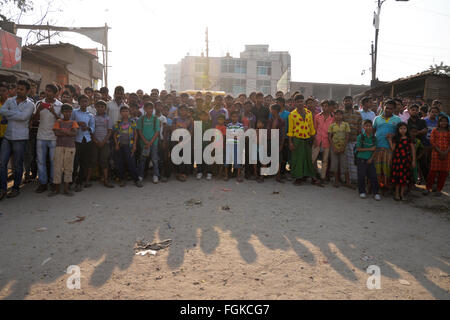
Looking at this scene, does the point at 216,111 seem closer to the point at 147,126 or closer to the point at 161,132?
the point at 161,132

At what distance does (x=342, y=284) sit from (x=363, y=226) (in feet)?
6.24

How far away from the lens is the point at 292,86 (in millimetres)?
28938

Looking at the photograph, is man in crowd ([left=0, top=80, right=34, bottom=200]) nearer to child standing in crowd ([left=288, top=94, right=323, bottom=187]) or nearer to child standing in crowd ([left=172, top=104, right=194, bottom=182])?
child standing in crowd ([left=172, top=104, right=194, bottom=182])

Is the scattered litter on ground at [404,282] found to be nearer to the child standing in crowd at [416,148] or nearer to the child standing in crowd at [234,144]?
the child standing in crowd at [416,148]

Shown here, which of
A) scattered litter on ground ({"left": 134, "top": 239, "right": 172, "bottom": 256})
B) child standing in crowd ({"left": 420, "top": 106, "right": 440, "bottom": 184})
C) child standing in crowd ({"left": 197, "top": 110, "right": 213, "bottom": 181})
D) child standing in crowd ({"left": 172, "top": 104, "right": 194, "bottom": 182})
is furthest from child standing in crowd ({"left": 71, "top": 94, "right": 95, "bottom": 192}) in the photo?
child standing in crowd ({"left": 420, "top": 106, "right": 440, "bottom": 184})

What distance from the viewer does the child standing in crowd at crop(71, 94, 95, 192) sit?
20.0 ft

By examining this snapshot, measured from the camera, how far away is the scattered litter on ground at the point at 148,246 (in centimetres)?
366

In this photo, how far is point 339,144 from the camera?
6887mm

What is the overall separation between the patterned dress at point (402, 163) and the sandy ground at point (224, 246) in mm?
471

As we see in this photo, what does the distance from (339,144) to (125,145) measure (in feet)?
15.5

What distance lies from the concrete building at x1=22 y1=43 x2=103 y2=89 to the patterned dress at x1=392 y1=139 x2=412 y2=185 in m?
13.9

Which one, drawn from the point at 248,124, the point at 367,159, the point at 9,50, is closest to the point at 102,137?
the point at 248,124

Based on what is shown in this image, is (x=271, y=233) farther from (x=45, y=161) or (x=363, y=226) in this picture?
(x=45, y=161)
